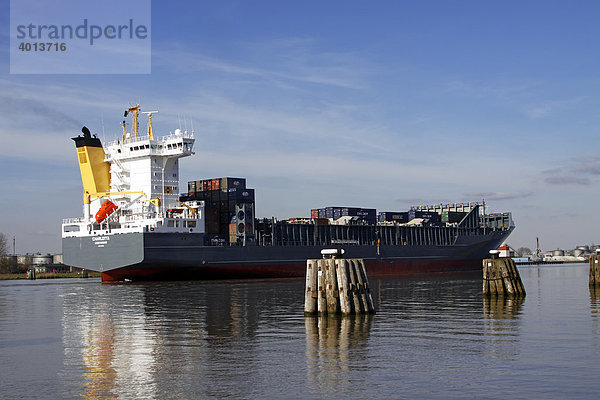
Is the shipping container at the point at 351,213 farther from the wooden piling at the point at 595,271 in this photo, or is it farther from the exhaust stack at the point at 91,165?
the wooden piling at the point at 595,271

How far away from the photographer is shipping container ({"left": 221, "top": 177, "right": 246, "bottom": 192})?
2322 inches

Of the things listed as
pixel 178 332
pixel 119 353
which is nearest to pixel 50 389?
pixel 119 353

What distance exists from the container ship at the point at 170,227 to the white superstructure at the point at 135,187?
86mm

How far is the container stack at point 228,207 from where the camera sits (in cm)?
5850

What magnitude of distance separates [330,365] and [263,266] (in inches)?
1779

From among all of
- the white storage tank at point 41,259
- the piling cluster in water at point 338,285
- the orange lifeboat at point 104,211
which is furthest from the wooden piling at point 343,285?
the white storage tank at point 41,259

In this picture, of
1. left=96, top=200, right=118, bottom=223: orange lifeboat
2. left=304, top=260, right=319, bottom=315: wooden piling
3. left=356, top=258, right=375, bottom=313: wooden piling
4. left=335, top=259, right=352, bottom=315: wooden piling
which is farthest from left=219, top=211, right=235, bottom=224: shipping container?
left=335, top=259, right=352, bottom=315: wooden piling

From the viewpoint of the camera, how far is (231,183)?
59094 mm

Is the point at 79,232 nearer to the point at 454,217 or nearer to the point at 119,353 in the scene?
the point at 119,353


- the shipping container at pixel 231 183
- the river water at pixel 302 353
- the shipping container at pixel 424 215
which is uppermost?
the shipping container at pixel 231 183

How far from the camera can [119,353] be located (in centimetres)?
1579

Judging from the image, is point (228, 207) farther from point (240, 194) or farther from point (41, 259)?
point (41, 259)

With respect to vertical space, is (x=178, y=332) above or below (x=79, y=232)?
below

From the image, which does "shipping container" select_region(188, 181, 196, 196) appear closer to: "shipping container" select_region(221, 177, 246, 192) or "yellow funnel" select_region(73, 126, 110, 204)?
"shipping container" select_region(221, 177, 246, 192)
